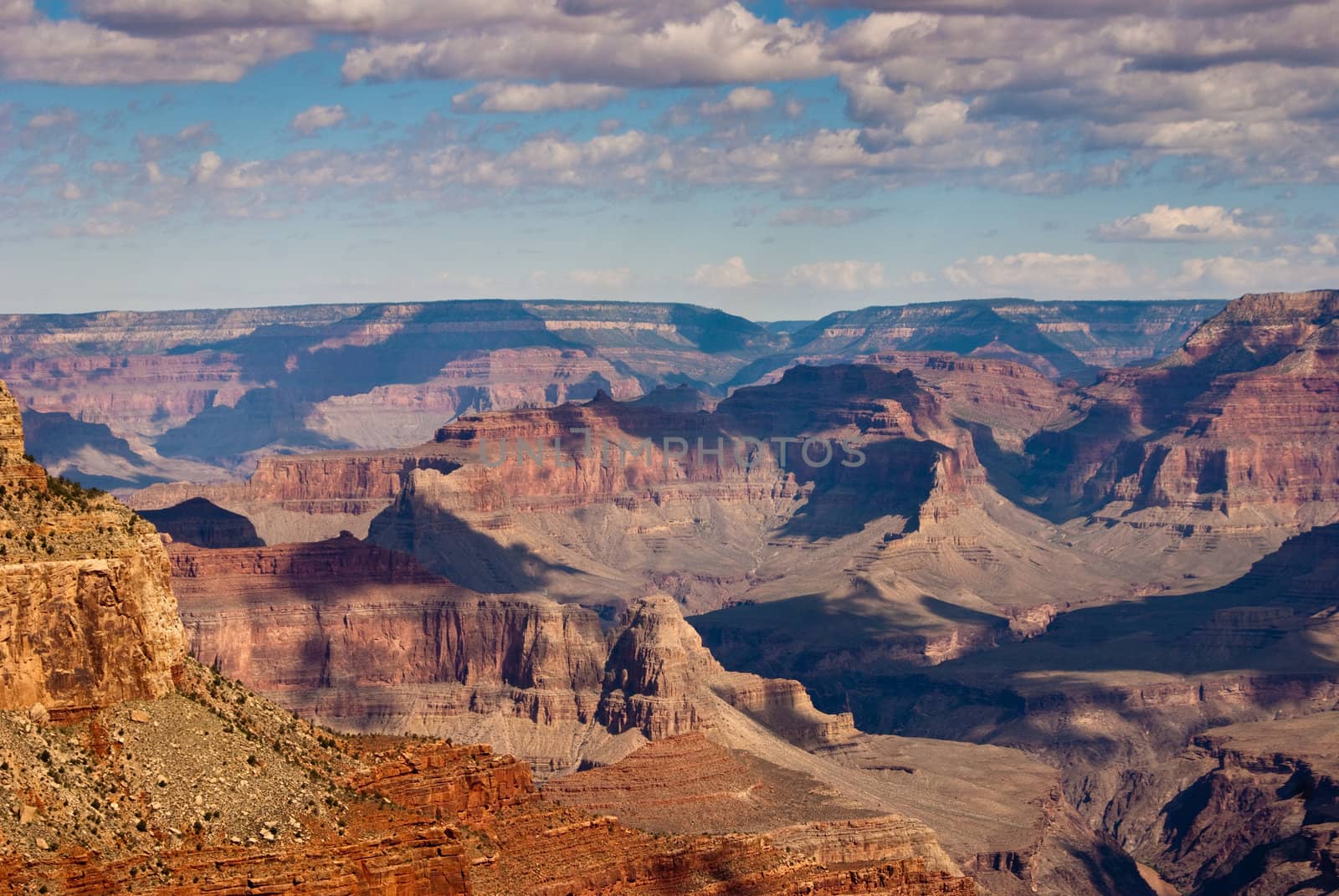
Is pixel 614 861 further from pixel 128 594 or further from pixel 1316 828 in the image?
pixel 1316 828

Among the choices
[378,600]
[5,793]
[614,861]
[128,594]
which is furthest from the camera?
[378,600]

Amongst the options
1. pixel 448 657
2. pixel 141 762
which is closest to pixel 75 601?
pixel 141 762

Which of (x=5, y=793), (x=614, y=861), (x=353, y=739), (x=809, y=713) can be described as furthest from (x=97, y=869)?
(x=809, y=713)

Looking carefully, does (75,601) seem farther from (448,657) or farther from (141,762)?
(448,657)

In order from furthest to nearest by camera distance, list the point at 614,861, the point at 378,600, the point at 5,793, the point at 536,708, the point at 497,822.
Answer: the point at 378,600 → the point at 536,708 → the point at 614,861 → the point at 497,822 → the point at 5,793

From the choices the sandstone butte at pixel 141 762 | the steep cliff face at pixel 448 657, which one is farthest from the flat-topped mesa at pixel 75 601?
the steep cliff face at pixel 448 657

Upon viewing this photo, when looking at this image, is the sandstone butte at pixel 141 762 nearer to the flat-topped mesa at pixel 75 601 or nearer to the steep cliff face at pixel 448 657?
the flat-topped mesa at pixel 75 601
